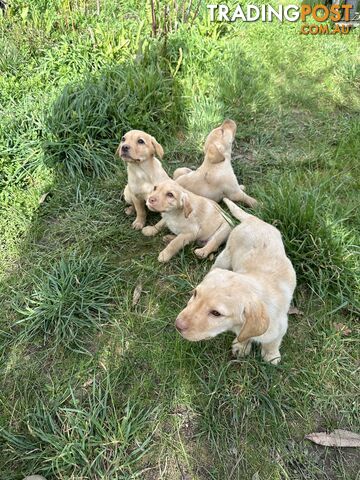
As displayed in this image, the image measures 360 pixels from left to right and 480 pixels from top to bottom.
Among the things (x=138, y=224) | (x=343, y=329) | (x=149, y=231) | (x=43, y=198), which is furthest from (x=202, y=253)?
(x=43, y=198)

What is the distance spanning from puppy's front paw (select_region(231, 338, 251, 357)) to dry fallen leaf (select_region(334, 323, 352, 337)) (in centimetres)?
83

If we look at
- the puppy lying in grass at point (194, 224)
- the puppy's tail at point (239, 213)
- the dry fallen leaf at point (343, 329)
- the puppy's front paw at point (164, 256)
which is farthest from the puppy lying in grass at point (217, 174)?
the dry fallen leaf at point (343, 329)

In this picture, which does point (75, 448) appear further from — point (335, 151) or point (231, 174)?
point (335, 151)

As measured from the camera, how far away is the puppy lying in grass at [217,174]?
13.1 ft

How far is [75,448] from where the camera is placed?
100.0 inches

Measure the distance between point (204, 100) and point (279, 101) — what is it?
4.09 feet

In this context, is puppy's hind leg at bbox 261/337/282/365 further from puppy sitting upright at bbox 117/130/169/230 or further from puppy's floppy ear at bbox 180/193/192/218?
puppy sitting upright at bbox 117/130/169/230

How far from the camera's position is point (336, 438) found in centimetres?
269

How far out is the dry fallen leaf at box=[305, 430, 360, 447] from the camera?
2664mm

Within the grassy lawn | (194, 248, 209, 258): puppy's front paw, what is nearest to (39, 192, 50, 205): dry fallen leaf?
the grassy lawn

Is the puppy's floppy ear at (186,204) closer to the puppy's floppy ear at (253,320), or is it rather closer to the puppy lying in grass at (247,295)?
the puppy lying in grass at (247,295)

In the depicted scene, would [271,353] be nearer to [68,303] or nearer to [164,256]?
[164,256]

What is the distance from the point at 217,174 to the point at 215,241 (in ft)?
2.56

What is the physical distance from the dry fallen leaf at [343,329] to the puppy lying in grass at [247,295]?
0.61 m
